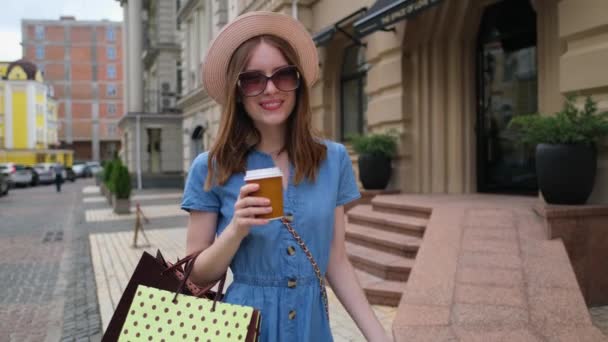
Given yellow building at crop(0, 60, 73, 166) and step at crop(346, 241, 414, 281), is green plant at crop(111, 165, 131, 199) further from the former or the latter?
yellow building at crop(0, 60, 73, 166)

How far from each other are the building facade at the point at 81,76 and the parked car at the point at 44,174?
3917cm

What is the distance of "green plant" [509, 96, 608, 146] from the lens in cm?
527

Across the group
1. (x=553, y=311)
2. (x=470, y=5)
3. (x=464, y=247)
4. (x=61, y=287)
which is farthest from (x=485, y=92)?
(x=61, y=287)

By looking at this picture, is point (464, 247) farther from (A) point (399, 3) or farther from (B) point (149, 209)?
(B) point (149, 209)

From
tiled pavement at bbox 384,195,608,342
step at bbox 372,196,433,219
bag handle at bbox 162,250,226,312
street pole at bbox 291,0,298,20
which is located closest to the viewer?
bag handle at bbox 162,250,226,312

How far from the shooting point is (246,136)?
179 cm

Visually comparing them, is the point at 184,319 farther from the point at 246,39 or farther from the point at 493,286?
the point at 493,286

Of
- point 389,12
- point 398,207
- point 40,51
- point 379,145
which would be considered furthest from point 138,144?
point 40,51

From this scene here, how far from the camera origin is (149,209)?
18.2 meters

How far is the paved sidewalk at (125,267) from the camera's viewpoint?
509 centimetres

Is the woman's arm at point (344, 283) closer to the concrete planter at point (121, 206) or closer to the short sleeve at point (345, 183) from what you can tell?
the short sleeve at point (345, 183)

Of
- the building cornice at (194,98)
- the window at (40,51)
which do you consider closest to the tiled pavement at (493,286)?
the building cornice at (194,98)

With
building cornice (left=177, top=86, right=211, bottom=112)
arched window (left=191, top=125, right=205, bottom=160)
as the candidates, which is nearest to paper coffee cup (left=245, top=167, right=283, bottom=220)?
building cornice (left=177, top=86, right=211, bottom=112)

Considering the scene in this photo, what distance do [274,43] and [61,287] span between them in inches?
262
